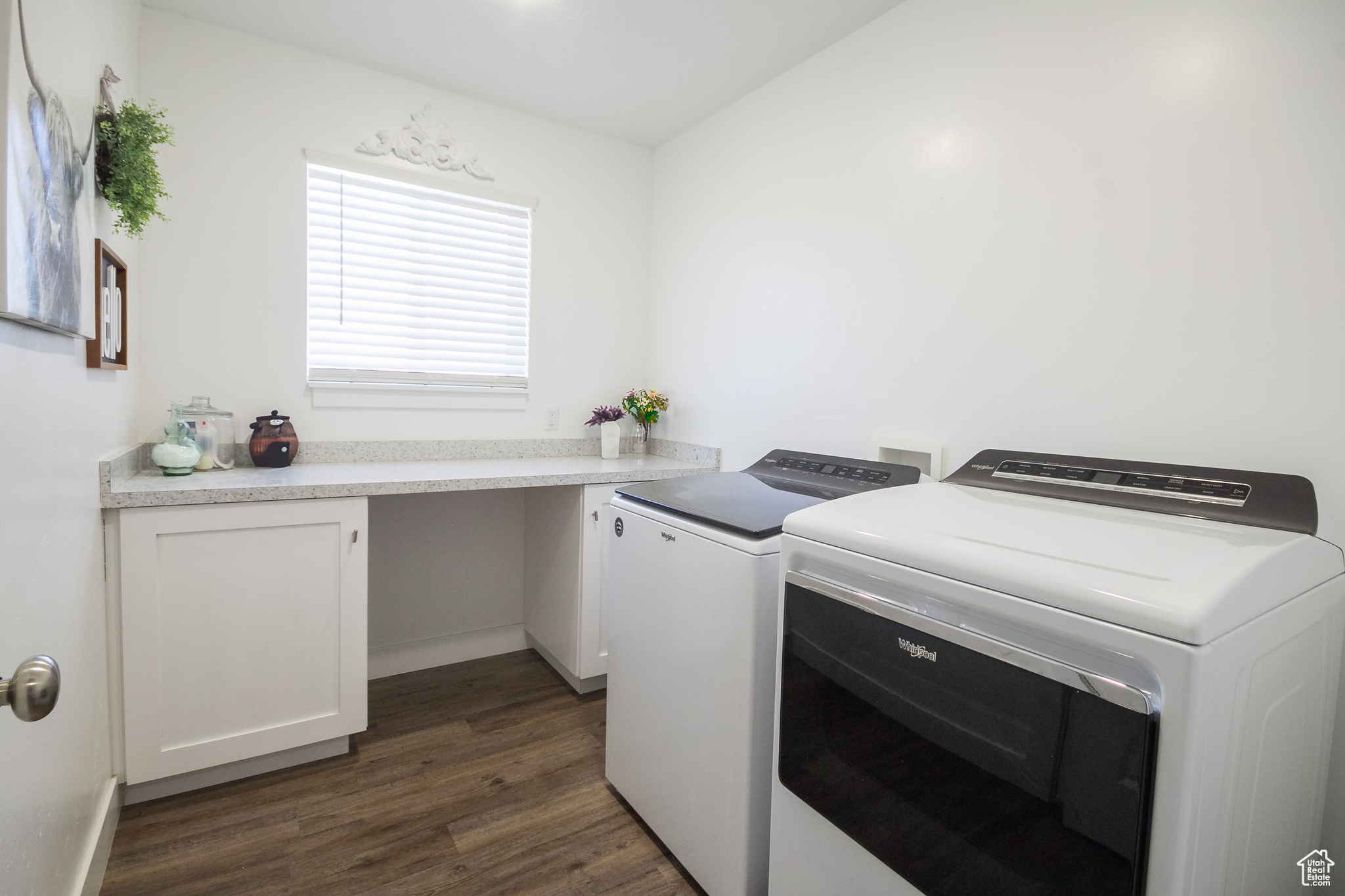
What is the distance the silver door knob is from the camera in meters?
0.60

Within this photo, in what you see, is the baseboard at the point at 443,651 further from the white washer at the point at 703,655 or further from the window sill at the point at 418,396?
the white washer at the point at 703,655

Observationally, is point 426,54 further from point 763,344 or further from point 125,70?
point 763,344

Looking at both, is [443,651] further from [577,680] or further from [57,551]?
[57,551]

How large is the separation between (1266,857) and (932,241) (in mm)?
1497

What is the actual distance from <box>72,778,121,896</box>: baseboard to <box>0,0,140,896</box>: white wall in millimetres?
22

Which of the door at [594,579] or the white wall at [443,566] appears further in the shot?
the white wall at [443,566]

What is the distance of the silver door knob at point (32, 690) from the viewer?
1.98 feet

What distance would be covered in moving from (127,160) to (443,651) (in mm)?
2015

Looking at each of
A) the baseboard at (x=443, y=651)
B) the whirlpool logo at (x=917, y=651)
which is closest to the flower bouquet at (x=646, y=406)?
the baseboard at (x=443, y=651)

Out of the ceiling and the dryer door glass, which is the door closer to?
the dryer door glass

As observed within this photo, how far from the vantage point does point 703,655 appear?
148 cm

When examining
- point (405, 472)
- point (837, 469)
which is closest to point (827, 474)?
point (837, 469)

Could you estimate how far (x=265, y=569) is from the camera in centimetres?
182

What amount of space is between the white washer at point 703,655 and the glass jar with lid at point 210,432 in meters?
1.36
